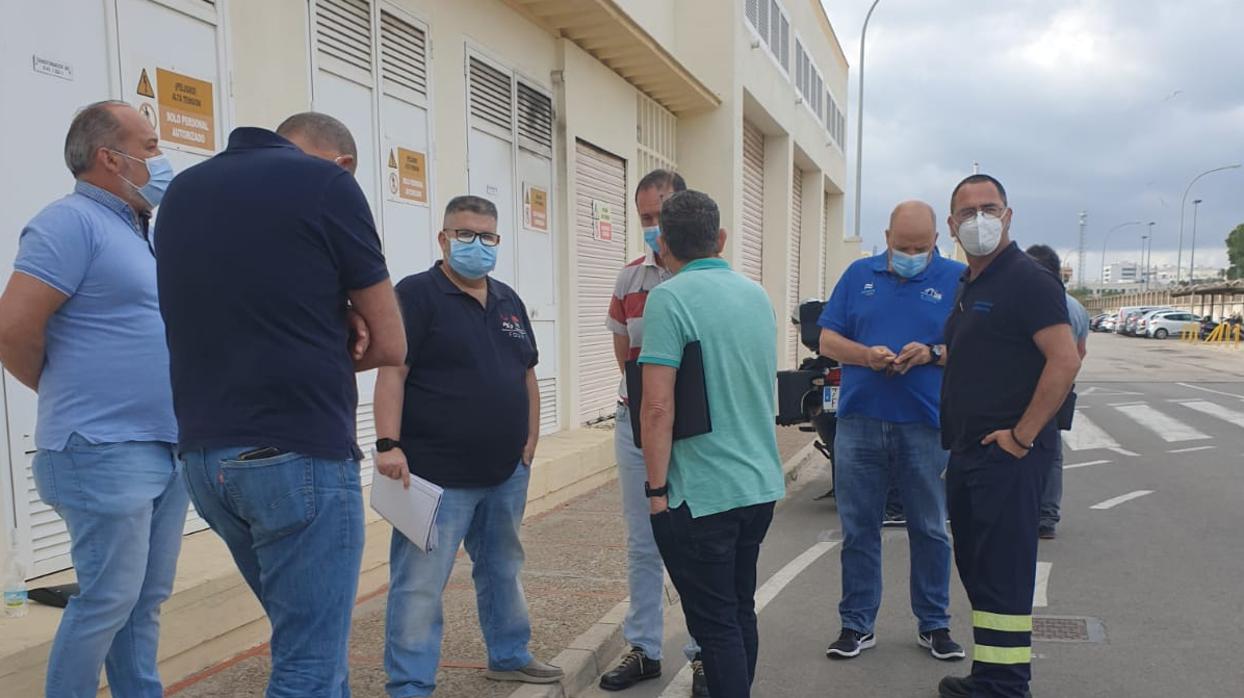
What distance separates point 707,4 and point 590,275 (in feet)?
16.7

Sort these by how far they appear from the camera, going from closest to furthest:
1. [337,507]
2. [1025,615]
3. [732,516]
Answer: [337,507] → [732,516] → [1025,615]

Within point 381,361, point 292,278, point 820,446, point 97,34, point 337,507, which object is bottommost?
point 820,446

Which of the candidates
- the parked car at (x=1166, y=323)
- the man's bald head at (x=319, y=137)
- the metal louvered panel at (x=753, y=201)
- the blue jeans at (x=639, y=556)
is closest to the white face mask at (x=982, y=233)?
the blue jeans at (x=639, y=556)

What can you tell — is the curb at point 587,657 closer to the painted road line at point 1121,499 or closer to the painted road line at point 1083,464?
the painted road line at point 1121,499

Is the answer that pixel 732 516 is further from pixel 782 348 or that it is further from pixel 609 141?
pixel 782 348

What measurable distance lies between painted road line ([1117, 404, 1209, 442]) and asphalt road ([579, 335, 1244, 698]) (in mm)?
1387

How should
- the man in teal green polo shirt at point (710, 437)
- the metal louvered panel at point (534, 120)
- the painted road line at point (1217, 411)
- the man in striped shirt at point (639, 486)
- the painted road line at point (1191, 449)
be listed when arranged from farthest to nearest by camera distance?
the painted road line at point (1217, 411) → the painted road line at point (1191, 449) → the metal louvered panel at point (534, 120) → the man in striped shirt at point (639, 486) → the man in teal green polo shirt at point (710, 437)

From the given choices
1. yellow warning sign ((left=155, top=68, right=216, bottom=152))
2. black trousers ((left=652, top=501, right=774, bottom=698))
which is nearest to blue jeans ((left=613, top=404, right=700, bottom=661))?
black trousers ((left=652, top=501, right=774, bottom=698))

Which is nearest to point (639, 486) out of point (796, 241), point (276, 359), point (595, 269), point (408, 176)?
point (276, 359)

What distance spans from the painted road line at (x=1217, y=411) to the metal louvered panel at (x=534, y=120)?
1126 cm

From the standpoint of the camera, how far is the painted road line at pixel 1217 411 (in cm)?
1349

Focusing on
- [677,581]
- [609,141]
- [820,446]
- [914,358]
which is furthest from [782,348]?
[677,581]

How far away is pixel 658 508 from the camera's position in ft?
9.89

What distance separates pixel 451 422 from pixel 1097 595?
417 centimetres
